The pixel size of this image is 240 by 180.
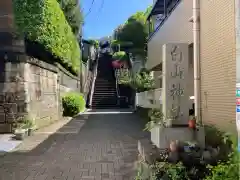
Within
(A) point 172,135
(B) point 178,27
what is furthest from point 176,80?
(B) point 178,27

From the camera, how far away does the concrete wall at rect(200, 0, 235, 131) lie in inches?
221

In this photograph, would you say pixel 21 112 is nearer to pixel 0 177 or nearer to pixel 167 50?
pixel 0 177

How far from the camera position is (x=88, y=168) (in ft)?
21.1

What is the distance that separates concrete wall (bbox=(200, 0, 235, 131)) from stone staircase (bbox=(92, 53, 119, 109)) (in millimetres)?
21585

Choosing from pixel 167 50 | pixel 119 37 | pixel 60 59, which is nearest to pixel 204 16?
pixel 167 50

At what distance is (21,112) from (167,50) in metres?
6.52

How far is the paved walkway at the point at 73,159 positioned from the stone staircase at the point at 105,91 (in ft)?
57.5

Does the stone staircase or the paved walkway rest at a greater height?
the stone staircase

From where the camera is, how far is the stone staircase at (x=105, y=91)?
28.6 m

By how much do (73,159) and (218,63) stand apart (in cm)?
376

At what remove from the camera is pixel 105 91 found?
3044 cm

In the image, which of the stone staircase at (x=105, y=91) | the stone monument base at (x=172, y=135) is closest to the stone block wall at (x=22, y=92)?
the stone monument base at (x=172, y=135)

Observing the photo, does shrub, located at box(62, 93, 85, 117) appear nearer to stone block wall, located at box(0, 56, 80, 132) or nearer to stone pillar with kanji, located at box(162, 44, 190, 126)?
stone block wall, located at box(0, 56, 80, 132)

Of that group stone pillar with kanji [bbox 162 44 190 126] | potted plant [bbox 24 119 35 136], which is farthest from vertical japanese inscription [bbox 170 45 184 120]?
potted plant [bbox 24 119 35 136]
